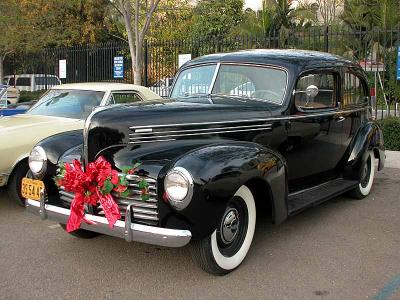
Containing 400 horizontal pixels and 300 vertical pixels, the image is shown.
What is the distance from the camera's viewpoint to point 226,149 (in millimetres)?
4004

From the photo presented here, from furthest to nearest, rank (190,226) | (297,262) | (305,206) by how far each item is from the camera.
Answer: (305,206), (297,262), (190,226)

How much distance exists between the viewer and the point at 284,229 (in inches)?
205

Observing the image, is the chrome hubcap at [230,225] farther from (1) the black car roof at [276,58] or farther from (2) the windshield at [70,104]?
(2) the windshield at [70,104]

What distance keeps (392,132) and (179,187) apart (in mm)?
7213

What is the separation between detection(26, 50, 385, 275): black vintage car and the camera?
364 cm

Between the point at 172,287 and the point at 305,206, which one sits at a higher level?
the point at 305,206

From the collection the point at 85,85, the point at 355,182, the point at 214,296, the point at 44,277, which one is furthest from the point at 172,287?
the point at 85,85

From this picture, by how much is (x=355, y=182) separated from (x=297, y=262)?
6.85 ft

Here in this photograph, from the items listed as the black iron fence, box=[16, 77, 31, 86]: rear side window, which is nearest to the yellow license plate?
the black iron fence

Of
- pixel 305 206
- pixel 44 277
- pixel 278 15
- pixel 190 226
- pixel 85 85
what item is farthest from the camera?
pixel 278 15

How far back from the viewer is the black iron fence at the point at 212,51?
40.3 feet

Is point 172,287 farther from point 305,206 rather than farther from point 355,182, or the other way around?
point 355,182

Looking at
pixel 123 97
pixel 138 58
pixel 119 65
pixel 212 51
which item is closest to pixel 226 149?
pixel 123 97

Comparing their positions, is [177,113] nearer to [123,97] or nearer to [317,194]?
[317,194]
